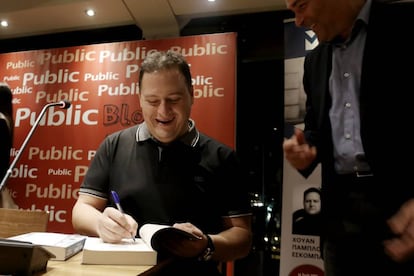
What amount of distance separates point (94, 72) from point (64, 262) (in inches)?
102

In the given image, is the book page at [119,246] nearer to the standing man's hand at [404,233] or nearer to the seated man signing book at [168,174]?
the seated man signing book at [168,174]

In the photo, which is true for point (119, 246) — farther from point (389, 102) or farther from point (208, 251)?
point (389, 102)

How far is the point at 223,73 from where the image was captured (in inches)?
116

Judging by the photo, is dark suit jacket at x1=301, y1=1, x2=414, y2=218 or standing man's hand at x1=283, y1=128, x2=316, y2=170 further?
standing man's hand at x1=283, y1=128, x2=316, y2=170

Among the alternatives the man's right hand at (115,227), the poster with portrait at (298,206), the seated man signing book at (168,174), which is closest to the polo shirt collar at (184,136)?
the seated man signing book at (168,174)

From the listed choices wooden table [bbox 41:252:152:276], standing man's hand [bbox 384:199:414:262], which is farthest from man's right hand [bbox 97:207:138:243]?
standing man's hand [bbox 384:199:414:262]

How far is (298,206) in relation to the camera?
2600 millimetres

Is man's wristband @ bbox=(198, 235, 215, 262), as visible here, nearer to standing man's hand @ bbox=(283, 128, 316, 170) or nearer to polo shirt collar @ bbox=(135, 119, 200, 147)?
standing man's hand @ bbox=(283, 128, 316, 170)

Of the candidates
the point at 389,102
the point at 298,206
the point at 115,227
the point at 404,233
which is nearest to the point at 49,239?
the point at 115,227

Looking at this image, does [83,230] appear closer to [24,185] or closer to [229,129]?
[229,129]

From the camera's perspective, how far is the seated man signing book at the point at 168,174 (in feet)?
4.80

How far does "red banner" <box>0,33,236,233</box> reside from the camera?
294cm

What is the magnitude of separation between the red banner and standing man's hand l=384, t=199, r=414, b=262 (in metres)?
2.06

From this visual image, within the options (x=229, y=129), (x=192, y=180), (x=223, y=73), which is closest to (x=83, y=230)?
(x=192, y=180)
